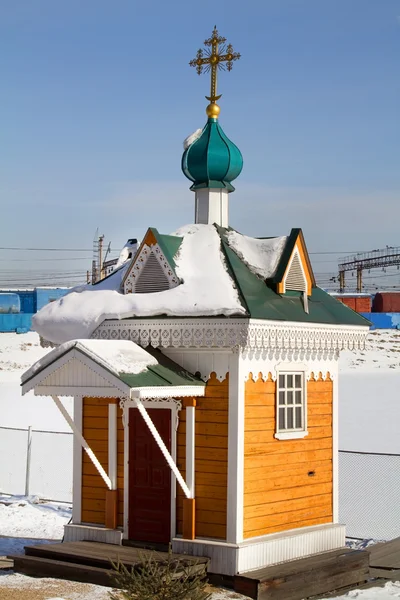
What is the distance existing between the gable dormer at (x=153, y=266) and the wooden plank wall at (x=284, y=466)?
1.81 meters

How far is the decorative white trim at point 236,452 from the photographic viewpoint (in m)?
11.0

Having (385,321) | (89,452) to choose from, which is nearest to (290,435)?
(89,452)

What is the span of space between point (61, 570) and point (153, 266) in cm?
407

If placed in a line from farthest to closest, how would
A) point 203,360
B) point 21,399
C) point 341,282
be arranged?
1. point 341,282
2. point 21,399
3. point 203,360

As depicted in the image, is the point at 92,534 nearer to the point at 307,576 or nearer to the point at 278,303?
the point at 307,576

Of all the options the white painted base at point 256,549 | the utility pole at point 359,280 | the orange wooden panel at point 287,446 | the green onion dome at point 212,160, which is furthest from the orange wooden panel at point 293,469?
the utility pole at point 359,280

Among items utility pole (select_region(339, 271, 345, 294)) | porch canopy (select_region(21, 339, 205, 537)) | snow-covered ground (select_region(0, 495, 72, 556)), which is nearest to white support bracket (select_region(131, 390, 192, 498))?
porch canopy (select_region(21, 339, 205, 537))

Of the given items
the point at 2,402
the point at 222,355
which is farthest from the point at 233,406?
the point at 2,402

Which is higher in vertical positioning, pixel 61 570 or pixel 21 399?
pixel 21 399

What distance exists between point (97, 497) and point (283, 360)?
3219 millimetres

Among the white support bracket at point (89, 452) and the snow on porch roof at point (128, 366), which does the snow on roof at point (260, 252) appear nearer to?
the snow on porch roof at point (128, 366)

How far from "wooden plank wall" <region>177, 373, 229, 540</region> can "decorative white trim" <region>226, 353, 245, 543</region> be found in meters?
0.10

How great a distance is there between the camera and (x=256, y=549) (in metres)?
11.1

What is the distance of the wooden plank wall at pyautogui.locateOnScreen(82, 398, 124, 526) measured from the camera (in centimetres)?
1234
